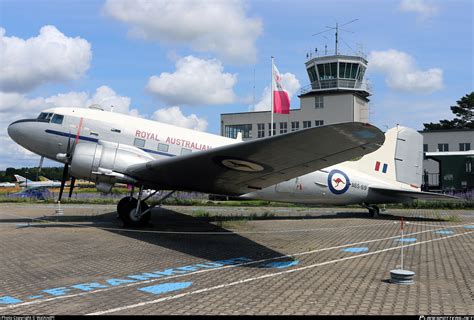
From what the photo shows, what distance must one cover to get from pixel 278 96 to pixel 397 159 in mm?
13185

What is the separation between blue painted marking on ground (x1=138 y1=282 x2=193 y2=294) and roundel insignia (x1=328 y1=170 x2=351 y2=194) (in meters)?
10.3

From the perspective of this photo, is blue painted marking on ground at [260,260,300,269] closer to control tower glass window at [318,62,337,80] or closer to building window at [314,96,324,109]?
control tower glass window at [318,62,337,80]

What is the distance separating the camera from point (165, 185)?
1332cm

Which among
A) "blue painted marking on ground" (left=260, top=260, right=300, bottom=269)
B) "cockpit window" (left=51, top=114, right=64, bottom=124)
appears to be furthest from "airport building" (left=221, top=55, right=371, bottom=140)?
"blue painted marking on ground" (left=260, top=260, right=300, bottom=269)

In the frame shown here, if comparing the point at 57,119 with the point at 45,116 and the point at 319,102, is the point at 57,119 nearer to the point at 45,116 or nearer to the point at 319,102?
the point at 45,116

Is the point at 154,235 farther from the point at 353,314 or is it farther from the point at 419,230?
the point at 419,230

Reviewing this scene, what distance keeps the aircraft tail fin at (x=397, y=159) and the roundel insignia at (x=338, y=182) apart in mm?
1150

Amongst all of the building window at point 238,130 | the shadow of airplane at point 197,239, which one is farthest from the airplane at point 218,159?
the building window at point 238,130

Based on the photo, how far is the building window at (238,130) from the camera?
65.4 m

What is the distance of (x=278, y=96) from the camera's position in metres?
29.0

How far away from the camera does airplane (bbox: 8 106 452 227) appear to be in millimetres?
8492

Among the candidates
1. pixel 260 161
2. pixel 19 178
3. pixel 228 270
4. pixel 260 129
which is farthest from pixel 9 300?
pixel 19 178

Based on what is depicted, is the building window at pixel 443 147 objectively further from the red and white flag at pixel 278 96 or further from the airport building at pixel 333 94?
the red and white flag at pixel 278 96

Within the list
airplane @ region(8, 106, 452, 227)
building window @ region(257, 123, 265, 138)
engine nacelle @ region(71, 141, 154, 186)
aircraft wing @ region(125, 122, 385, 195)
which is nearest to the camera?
aircraft wing @ region(125, 122, 385, 195)
